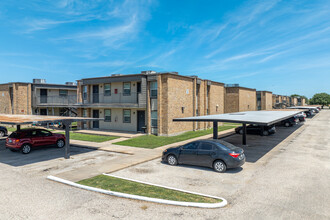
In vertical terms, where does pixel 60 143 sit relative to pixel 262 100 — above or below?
below

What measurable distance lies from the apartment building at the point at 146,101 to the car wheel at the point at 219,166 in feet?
39.9

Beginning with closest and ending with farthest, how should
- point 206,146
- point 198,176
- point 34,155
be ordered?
1. point 198,176
2. point 206,146
3. point 34,155

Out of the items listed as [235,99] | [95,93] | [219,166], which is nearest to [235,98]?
[235,99]

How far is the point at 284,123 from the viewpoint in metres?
35.4

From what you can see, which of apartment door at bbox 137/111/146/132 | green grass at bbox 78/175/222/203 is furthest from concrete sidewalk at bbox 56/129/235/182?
apartment door at bbox 137/111/146/132

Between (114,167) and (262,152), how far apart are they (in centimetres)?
1071

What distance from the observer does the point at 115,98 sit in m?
28.0

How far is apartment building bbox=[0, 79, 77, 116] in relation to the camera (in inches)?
1377

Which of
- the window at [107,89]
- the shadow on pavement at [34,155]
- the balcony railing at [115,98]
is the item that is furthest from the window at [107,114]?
the shadow on pavement at [34,155]

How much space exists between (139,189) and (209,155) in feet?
14.6

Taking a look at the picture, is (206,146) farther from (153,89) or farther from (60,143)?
(153,89)

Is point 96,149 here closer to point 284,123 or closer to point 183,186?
point 183,186

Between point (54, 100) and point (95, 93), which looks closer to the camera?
point (95, 93)

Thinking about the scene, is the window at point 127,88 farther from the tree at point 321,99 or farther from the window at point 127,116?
the tree at point 321,99
